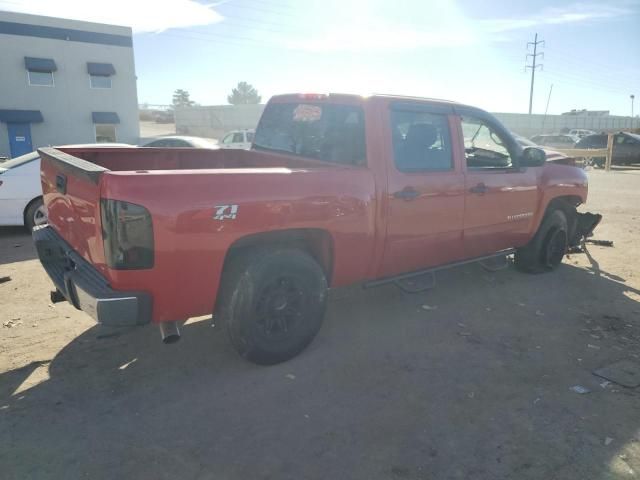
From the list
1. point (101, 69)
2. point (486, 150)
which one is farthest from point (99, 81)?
point (486, 150)

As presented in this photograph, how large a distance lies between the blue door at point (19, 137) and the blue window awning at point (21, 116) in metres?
0.33

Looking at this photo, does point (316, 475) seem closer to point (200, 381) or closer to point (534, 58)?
point (200, 381)

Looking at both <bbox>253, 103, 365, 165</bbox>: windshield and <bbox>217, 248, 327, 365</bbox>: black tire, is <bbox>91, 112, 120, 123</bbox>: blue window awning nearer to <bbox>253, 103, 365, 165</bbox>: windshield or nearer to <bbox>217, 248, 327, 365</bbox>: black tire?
<bbox>253, 103, 365, 165</bbox>: windshield

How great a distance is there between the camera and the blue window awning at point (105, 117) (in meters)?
25.1

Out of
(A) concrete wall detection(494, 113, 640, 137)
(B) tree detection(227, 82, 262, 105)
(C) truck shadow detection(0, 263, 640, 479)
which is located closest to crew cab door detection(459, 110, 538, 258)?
(C) truck shadow detection(0, 263, 640, 479)

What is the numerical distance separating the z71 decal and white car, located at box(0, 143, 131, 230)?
17.5 ft

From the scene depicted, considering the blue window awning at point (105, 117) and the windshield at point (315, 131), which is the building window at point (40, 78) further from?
the windshield at point (315, 131)

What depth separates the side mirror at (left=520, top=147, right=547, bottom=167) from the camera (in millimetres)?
5032

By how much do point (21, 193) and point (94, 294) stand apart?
5.48 m

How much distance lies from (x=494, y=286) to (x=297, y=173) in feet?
10.8

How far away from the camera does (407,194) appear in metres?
4.01

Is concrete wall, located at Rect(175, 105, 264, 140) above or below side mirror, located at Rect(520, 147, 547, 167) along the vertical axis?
above

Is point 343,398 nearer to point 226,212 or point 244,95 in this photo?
point 226,212

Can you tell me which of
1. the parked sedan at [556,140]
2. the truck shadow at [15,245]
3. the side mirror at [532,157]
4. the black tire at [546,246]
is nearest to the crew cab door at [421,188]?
the side mirror at [532,157]
